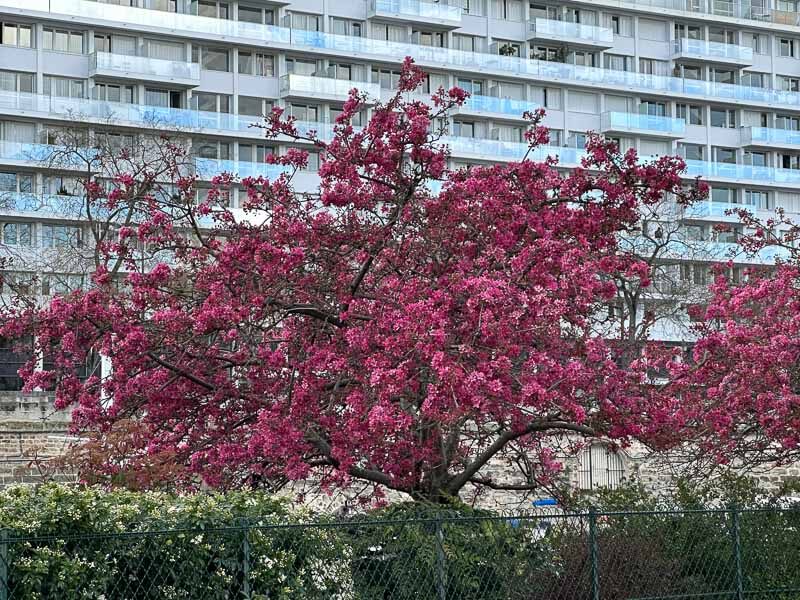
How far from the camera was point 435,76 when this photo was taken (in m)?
70.9

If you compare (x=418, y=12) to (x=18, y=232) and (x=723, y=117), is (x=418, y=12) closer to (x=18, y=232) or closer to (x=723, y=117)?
(x=723, y=117)

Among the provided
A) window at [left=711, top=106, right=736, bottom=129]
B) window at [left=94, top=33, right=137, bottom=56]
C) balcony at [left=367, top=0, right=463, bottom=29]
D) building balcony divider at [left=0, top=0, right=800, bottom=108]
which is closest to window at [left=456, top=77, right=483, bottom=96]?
building balcony divider at [left=0, top=0, right=800, bottom=108]

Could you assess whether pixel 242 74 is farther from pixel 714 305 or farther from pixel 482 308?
pixel 482 308

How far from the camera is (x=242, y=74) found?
66.4 m

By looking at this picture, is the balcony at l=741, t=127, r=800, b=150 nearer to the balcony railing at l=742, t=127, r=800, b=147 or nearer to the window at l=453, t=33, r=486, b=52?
the balcony railing at l=742, t=127, r=800, b=147

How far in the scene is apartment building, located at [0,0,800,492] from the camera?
201 ft

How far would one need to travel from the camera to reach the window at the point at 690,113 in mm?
78500

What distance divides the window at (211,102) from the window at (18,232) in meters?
9.78

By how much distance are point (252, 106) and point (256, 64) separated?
6.34 ft

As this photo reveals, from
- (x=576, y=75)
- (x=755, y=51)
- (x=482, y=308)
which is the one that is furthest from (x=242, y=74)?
(x=482, y=308)

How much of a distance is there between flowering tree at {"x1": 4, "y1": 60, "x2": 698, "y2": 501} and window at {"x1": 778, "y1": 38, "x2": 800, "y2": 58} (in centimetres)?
6910

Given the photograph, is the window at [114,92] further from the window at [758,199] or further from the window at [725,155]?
the window at [758,199]

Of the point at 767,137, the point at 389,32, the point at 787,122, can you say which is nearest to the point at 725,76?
the point at 767,137

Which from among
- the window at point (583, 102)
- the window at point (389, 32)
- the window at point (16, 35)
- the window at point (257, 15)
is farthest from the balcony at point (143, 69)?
the window at point (583, 102)
